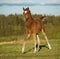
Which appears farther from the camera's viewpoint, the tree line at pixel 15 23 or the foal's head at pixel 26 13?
the tree line at pixel 15 23

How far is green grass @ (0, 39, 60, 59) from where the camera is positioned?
2.90 meters

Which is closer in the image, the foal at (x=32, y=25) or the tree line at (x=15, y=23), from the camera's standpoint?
the foal at (x=32, y=25)

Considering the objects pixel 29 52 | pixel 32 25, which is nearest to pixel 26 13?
pixel 32 25

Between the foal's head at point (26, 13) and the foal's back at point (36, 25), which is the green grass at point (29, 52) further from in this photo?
the foal's head at point (26, 13)

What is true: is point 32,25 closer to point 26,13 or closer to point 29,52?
point 26,13

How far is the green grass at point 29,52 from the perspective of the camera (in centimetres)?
290

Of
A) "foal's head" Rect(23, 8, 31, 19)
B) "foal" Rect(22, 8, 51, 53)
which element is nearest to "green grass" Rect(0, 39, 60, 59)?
"foal" Rect(22, 8, 51, 53)

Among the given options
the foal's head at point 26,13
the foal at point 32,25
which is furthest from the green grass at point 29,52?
the foal's head at point 26,13

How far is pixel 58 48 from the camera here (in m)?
2.97

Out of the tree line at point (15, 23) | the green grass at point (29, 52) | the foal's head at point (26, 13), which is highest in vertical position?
the foal's head at point (26, 13)

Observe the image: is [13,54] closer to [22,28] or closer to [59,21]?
[22,28]


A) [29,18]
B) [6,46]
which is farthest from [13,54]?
[29,18]

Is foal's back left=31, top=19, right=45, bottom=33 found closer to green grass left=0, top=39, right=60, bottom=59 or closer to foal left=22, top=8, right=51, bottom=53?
foal left=22, top=8, right=51, bottom=53

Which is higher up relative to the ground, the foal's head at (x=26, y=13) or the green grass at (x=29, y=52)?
the foal's head at (x=26, y=13)
